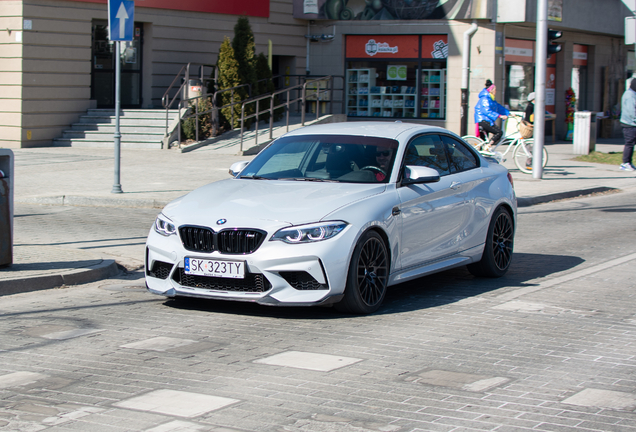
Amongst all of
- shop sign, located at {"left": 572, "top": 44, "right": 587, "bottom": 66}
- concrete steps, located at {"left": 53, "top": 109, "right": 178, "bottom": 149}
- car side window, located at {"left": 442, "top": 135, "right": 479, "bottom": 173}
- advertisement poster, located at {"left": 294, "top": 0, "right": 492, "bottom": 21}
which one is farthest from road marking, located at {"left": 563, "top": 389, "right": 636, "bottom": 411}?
shop sign, located at {"left": 572, "top": 44, "right": 587, "bottom": 66}

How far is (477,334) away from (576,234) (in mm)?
6155

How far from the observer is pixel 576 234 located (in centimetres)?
1218

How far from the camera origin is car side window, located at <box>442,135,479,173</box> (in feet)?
28.2

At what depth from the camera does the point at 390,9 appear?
29547 mm

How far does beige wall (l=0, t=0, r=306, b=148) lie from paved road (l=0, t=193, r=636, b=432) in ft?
52.7

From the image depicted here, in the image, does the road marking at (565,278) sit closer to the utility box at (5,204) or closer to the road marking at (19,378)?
the road marking at (19,378)

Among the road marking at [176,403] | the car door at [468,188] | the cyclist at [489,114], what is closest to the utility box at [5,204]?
the road marking at [176,403]

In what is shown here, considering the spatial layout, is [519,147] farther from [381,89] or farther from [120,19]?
[381,89]

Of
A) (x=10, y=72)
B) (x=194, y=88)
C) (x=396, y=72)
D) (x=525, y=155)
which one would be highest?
(x=396, y=72)

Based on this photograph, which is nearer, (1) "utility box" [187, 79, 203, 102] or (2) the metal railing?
(2) the metal railing

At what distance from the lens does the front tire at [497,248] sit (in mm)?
8781

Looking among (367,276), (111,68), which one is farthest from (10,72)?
(367,276)

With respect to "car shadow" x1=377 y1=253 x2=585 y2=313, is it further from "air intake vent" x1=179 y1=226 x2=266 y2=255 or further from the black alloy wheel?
"air intake vent" x1=179 y1=226 x2=266 y2=255

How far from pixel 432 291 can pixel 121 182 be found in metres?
9.51
